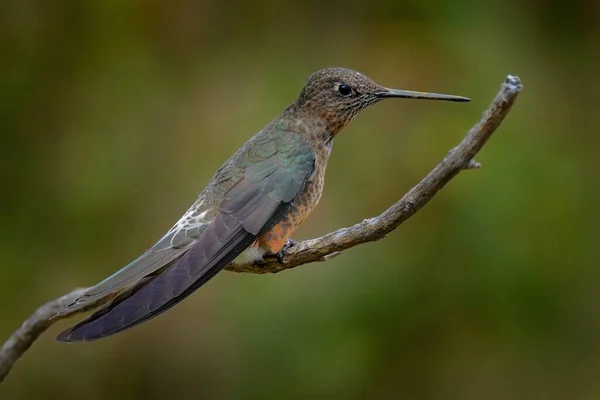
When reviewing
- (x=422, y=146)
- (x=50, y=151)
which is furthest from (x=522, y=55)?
(x=50, y=151)

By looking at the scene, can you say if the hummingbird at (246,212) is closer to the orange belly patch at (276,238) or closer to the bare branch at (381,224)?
the orange belly patch at (276,238)

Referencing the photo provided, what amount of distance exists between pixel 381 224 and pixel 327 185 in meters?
2.74

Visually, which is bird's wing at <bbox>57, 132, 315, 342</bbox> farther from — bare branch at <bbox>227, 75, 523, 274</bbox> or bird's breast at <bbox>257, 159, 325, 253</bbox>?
bare branch at <bbox>227, 75, 523, 274</bbox>

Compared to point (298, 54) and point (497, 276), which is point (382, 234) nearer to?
point (497, 276)

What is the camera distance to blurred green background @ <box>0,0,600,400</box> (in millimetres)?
5238

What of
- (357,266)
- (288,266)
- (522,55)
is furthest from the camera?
(522,55)

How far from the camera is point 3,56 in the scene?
6.07 metres

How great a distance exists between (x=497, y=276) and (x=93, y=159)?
301 centimetres

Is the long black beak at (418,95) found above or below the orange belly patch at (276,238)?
above

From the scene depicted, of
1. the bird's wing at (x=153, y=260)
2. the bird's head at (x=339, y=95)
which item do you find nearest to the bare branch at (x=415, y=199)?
the bird's wing at (x=153, y=260)

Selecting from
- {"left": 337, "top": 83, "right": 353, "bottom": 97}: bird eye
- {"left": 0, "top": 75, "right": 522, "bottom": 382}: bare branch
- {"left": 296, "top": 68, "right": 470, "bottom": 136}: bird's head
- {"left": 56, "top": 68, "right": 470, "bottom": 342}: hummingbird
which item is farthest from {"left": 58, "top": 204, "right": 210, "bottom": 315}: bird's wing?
{"left": 337, "top": 83, "right": 353, "bottom": 97}: bird eye

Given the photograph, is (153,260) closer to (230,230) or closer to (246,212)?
(230,230)

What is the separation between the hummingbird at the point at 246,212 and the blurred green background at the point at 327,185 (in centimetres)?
165

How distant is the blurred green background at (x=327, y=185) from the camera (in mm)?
5238
